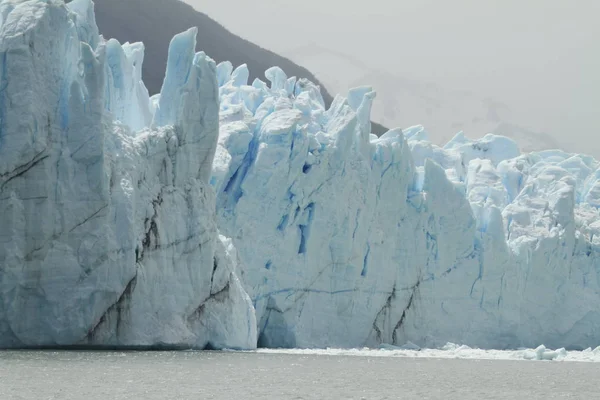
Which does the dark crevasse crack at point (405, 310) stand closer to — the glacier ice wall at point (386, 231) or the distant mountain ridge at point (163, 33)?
the glacier ice wall at point (386, 231)

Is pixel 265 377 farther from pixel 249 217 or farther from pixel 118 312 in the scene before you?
pixel 249 217

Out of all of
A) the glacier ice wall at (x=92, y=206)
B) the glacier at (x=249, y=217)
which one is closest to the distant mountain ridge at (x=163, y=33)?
the glacier at (x=249, y=217)

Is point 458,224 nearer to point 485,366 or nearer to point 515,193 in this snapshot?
point 515,193

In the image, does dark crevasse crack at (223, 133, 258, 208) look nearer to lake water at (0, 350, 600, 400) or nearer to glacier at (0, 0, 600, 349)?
glacier at (0, 0, 600, 349)

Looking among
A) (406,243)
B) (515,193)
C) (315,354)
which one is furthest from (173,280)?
(515,193)

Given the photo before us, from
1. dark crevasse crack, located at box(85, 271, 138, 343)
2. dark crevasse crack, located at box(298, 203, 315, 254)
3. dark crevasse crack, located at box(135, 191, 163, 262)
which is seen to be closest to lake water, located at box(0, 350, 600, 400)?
dark crevasse crack, located at box(85, 271, 138, 343)

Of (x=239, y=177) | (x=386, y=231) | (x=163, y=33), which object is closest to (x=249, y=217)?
(x=239, y=177)
